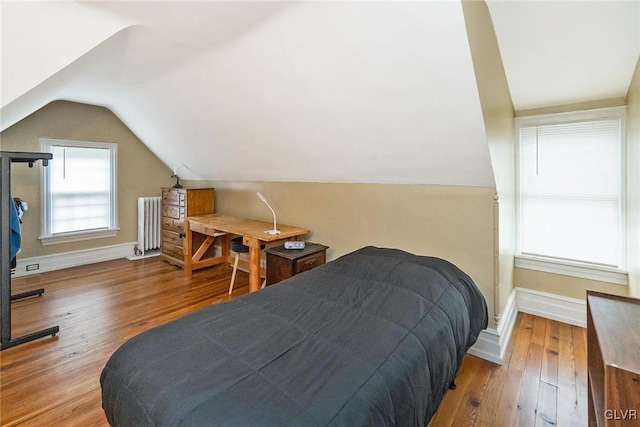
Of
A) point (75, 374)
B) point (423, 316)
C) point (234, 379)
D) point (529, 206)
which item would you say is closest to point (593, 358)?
point (423, 316)

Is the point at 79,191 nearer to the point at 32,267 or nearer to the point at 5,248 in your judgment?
the point at 32,267

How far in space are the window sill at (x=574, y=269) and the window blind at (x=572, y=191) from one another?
0.06 meters

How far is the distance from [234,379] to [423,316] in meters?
0.90

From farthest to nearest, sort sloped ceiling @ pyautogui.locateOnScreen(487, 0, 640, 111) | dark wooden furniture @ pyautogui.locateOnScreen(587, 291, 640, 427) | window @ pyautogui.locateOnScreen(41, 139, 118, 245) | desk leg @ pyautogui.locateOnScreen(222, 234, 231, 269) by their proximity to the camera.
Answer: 1. desk leg @ pyautogui.locateOnScreen(222, 234, 231, 269)
2. window @ pyautogui.locateOnScreen(41, 139, 118, 245)
3. sloped ceiling @ pyautogui.locateOnScreen(487, 0, 640, 111)
4. dark wooden furniture @ pyautogui.locateOnScreen(587, 291, 640, 427)

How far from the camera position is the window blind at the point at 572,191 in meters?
2.58

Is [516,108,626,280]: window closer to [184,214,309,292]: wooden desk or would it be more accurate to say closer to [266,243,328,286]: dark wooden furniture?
[266,243,328,286]: dark wooden furniture

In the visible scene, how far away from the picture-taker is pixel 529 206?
9.77ft

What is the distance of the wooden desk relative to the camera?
3031 millimetres

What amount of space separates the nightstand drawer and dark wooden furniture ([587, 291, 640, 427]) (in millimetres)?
1988

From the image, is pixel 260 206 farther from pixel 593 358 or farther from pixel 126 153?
pixel 593 358

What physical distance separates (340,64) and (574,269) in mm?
2739

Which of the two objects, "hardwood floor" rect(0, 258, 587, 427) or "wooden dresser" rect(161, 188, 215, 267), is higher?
"wooden dresser" rect(161, 188, 215, 267)

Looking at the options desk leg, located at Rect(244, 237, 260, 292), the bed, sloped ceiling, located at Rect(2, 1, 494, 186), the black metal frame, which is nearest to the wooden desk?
desk leg, located at Rect(244, 237, 260, 292)

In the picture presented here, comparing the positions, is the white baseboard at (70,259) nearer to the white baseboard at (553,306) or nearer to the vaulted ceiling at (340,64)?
the vaulted ceiling at (340,64)
